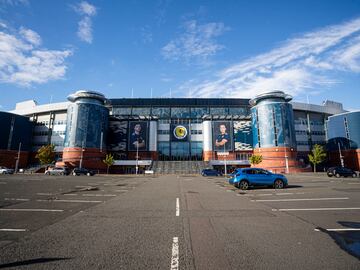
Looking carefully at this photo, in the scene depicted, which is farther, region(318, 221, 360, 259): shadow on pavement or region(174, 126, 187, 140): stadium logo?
region(174, 126, 187, 140): stadium logo

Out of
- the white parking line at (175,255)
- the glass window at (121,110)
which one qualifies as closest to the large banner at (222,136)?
the glass window at (121,110)

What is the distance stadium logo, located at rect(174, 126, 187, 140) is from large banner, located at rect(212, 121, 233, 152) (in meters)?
11.0

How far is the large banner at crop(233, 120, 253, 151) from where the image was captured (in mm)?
68625

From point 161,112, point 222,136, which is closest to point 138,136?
point 161,112

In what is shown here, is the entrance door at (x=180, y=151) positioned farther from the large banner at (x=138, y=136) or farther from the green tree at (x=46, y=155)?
the green tree at (x=46, y=155)

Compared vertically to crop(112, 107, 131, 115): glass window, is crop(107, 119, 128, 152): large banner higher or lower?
lower

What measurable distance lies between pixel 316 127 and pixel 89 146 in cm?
8282

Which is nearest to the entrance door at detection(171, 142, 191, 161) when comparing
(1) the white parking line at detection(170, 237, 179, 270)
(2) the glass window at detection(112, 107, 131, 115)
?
(2) the glass window at detection(112, 107, 131, 115)

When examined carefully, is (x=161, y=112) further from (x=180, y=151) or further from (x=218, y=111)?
(x=218, y=111)

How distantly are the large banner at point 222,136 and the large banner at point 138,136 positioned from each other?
947 inches

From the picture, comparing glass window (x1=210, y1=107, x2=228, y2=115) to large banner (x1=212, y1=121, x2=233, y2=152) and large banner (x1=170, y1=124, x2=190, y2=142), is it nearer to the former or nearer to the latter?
large banner (x1=212, y1=121, x2=233, y2=152)

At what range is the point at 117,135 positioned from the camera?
7031cm

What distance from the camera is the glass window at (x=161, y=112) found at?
257 ft

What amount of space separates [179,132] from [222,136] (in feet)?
51.5
